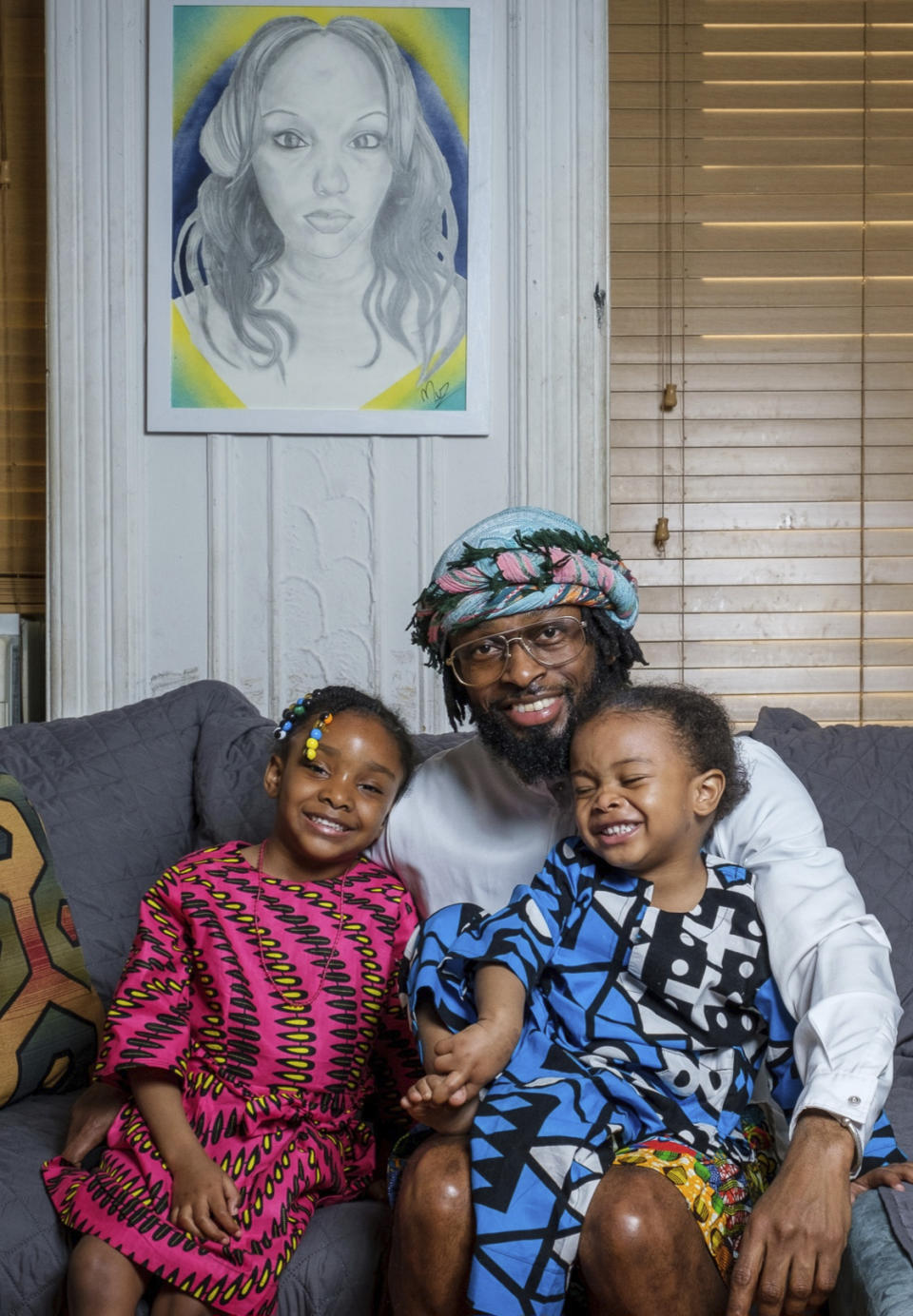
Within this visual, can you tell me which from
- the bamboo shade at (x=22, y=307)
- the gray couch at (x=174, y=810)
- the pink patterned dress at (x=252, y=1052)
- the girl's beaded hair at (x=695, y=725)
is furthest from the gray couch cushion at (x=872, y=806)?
the bamboo shade at (x=22, y=307)

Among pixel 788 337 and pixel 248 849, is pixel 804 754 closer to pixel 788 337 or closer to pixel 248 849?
pixel 248 849

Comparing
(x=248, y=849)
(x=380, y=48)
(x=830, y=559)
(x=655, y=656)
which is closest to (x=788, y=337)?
(x=830, y=559)

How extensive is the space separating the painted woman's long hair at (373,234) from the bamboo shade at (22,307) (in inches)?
18.2

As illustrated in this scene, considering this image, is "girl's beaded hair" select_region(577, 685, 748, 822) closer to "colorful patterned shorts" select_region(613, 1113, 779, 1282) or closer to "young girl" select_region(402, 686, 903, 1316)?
"young girl" select_region(402, 686, 903, 1316)

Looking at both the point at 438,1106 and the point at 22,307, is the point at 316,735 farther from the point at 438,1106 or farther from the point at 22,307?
the point at 22,307

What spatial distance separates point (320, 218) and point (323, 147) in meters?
0.15

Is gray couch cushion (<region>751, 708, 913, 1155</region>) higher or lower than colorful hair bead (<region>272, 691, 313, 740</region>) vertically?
lower

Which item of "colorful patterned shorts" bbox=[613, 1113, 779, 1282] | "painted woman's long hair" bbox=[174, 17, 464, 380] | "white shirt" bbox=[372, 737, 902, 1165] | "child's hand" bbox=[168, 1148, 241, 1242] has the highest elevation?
"painted woman's long hair" bbox=[174, 17, 464, 380]

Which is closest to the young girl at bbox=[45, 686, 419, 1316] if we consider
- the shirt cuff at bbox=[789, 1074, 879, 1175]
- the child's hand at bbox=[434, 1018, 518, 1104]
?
the child's hand at bbox=[434, 1018, 518, 1104]

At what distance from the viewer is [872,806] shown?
1916 millimetres

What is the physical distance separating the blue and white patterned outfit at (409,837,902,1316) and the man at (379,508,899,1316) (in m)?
0.05

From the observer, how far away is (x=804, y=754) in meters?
1.97

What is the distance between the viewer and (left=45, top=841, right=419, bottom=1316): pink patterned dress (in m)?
1.43
